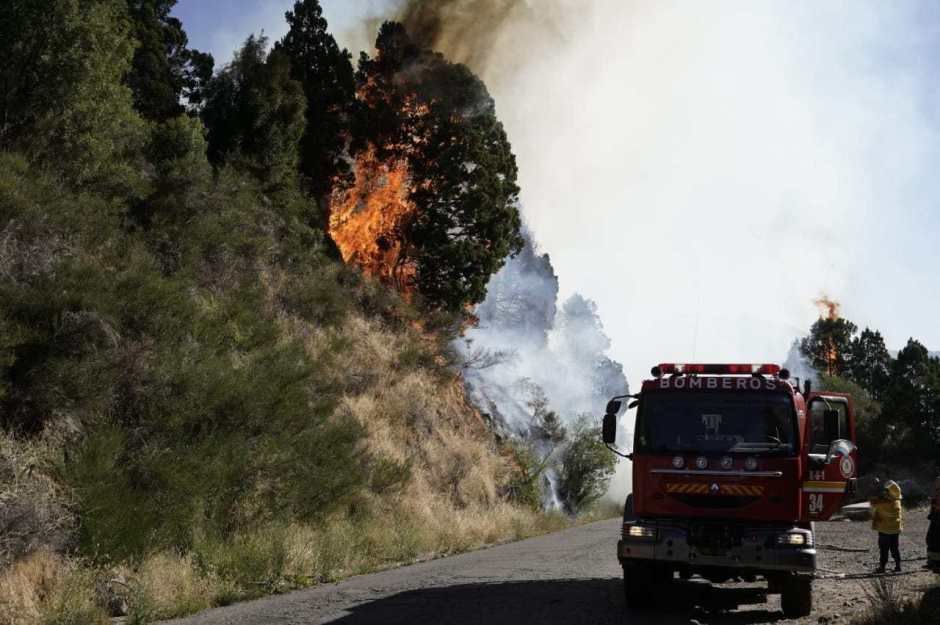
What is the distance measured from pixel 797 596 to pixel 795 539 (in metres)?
0.82

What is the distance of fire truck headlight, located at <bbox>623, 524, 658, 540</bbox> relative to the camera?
35.5ft

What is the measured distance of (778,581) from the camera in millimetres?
11242

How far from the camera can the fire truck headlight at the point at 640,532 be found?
10.8 m

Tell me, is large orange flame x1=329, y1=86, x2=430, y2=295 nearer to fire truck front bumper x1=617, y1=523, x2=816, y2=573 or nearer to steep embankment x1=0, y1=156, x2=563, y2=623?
steep embankment x1=0, y1=156, x2=563, y2=623

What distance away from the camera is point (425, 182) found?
119 feet

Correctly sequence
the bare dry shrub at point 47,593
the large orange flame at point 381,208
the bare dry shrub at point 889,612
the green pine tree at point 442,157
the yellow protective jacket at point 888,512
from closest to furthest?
the bare dry shrub at point 889,612 < the bare dry shrub at point 47,593 < the yellow protective jacket at point 888,512 < the green pine tree at point 442,157 < the large orange flame at point 381,208

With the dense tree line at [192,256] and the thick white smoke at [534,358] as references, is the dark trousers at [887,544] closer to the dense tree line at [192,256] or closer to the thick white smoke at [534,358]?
the dense tree line at [192,256]

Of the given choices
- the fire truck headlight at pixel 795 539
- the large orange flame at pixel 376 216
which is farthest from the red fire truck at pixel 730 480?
the large orange flame at pixel 376 216

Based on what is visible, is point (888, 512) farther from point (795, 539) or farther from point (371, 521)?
point (371, 521)

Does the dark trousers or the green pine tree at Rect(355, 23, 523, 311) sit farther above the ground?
the green pine tree at Rect(355, 23, 523, 311)

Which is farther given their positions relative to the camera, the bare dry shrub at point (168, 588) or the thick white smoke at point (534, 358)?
the thick white smoke at point (534, 358)

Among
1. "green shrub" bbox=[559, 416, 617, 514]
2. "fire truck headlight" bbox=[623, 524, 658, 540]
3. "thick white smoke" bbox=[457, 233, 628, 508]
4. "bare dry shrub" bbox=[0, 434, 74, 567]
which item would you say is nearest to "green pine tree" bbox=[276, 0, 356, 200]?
"thick white smoke" bbox=[457, 233, 628, 508]

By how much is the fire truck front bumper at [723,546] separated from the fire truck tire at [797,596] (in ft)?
1.23

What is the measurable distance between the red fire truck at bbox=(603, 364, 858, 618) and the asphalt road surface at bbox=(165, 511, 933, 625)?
596 mm
